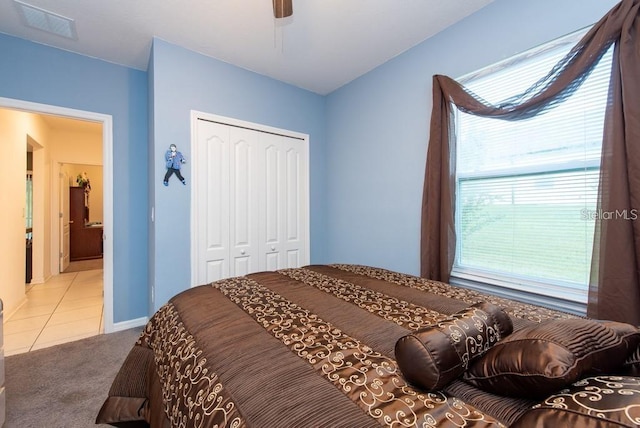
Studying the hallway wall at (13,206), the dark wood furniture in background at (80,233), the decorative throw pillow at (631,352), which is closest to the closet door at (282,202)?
the decorative throw pillow at (631,352)

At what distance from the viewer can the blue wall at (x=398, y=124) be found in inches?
72.8

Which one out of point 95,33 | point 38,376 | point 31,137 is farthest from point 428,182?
point 31,137

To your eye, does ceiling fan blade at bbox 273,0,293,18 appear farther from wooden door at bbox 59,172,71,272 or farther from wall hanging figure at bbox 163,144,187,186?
wooden door at bbox 59,172,71,272

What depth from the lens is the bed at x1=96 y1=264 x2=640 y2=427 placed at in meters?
0.60

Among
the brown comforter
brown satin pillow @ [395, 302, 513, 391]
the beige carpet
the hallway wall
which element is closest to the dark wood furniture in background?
the beige carpet

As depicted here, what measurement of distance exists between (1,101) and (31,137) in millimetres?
2060

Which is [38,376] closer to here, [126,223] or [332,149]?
[126,223]

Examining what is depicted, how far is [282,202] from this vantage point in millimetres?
3248

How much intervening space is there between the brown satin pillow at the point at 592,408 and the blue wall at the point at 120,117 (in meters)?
3.33

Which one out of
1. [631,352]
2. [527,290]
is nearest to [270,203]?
[527,290]

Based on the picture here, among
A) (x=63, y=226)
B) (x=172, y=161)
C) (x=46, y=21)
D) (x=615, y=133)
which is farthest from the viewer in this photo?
(x=63, y=226)

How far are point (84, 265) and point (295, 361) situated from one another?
6.95 m

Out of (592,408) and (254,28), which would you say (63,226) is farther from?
(592,408)

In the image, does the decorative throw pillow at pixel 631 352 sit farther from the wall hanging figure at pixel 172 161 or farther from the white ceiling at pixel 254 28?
the wall hanging figure at pixel 172 161
